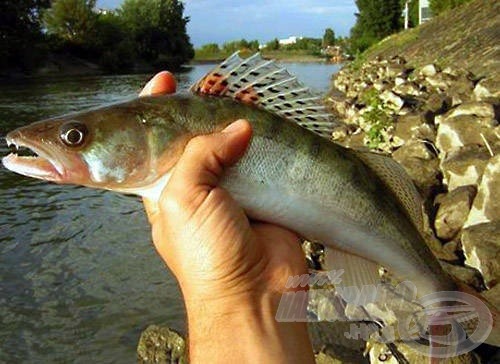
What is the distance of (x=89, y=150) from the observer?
9.00ft

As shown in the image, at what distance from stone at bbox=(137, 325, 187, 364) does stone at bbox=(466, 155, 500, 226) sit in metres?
3.51

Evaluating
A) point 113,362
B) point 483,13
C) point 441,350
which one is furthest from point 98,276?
point 483,13

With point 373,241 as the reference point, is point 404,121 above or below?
below

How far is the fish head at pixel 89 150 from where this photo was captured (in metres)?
2.71

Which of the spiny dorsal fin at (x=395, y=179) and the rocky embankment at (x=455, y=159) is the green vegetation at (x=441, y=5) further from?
the spiny dorsal fin at (x=395, y=179)

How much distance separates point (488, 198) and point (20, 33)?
62.1 metres

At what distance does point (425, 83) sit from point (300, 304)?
16.3 m

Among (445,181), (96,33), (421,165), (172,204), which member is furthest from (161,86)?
(96,33)

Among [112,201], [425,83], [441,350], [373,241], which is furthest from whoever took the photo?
[425,83]

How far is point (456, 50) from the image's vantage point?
23.5m

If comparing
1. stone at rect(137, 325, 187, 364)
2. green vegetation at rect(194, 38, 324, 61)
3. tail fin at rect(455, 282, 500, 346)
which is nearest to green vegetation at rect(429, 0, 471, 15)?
stone at rect(137, 325, 187, 364)

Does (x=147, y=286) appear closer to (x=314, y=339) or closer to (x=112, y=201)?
(x=314, y=339)

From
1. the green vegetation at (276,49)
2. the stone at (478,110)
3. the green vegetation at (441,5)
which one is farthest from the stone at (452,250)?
the green vegetation at (276,49)

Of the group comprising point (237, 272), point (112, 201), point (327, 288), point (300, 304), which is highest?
point (237, 272)
